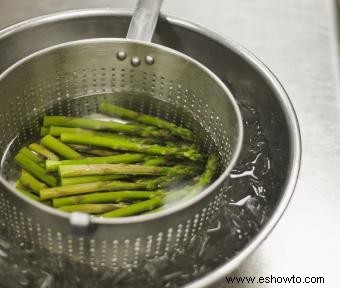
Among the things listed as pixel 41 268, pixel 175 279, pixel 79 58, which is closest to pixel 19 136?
pixel 79 58

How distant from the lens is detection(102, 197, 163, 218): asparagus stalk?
2.70 feet

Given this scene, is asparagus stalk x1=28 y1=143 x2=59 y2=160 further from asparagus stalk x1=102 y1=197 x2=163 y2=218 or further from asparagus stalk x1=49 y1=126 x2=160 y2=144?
asparagus stalk x1=102 y1=197 x2=163 y2=218

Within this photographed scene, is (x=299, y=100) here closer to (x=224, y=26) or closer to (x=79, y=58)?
(x=224, y=26)

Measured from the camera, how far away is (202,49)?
3.28ft

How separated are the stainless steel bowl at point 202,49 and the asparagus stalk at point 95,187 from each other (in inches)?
9.1

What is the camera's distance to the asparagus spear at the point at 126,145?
0.93m

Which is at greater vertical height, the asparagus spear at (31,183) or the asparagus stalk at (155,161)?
the asparagus stalk at (155,161)

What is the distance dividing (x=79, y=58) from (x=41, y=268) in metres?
0.40

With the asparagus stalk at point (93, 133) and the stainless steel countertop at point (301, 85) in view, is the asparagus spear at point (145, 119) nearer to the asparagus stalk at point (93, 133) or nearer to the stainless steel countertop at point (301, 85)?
the asparagus stalk at point (93, 133)

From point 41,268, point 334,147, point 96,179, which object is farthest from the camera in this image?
point 334,147

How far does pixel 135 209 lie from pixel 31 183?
197 mm

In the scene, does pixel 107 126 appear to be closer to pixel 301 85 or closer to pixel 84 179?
pixel 84 179

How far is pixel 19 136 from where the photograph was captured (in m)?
0.96

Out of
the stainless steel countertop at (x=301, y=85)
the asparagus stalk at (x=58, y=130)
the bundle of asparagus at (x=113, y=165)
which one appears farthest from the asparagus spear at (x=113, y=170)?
the stainless steel countertop at (x=301, y=85)
